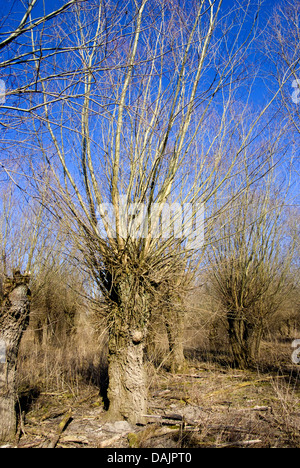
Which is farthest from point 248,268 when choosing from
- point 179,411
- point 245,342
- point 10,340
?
point 10,340

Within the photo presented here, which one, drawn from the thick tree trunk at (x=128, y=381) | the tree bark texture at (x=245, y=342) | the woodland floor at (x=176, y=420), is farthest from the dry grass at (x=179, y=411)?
the tree bark texture at (x=245, y=342)

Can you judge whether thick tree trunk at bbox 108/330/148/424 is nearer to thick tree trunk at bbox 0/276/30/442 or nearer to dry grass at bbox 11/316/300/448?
dry grass at bbox 11/316/300/448

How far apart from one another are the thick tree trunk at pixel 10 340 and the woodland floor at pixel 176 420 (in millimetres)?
239

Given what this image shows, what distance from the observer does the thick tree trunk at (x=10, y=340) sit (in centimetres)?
378

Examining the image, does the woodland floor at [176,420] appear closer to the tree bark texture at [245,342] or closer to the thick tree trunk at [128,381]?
the thick tree trunk at [128,381]

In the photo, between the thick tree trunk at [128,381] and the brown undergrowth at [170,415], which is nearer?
the brown undergrowth at [170,415]

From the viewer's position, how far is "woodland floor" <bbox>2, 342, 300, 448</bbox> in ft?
11.8

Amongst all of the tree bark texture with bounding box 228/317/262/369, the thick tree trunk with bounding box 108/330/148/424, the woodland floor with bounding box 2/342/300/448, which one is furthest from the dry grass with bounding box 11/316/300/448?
the tree bark texture with bounding box 228/317/262/369

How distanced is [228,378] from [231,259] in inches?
116

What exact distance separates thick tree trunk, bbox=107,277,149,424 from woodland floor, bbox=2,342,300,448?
19cm

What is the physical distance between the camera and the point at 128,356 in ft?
14.0

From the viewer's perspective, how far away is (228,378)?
750 cm

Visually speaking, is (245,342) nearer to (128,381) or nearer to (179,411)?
(179,411)
